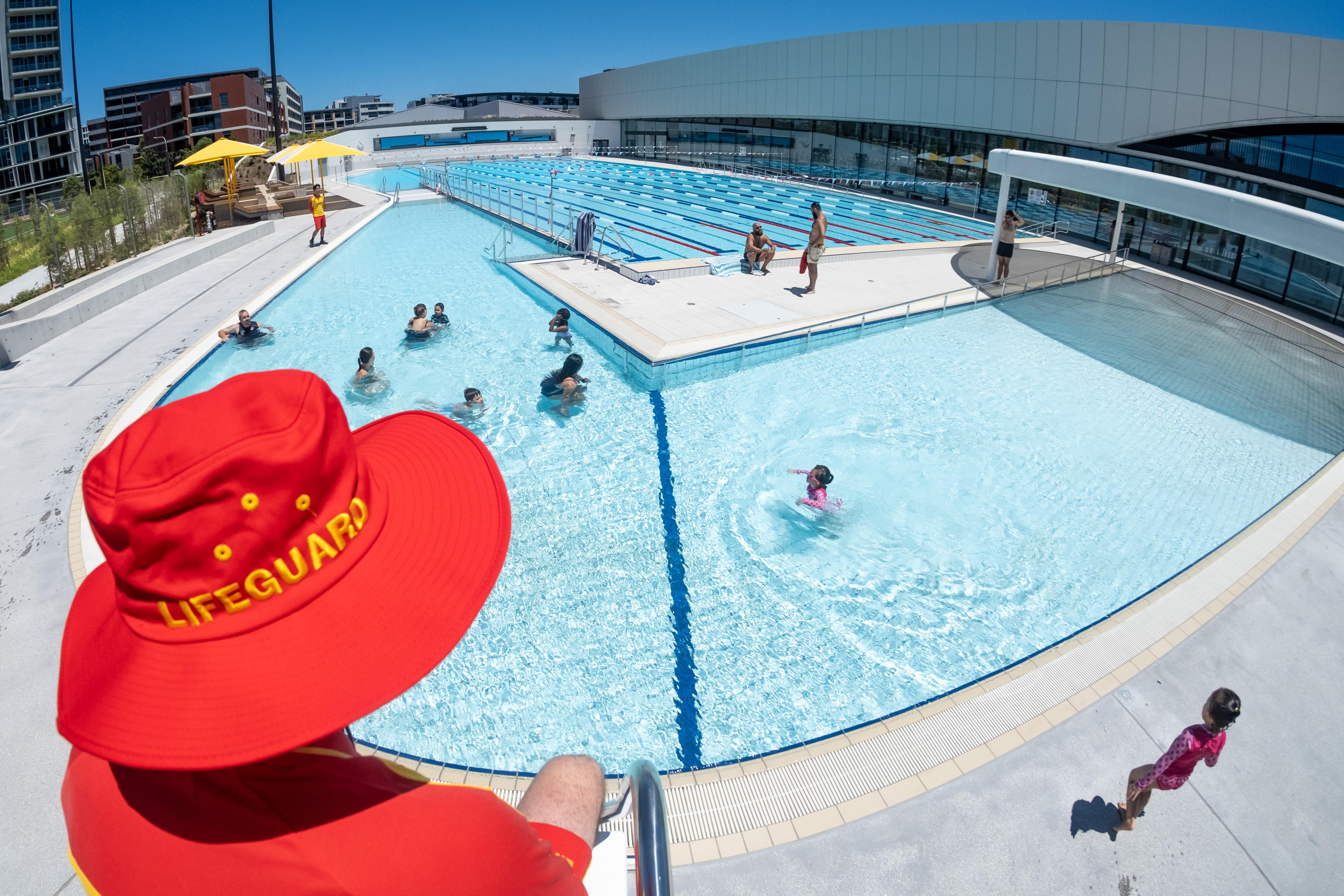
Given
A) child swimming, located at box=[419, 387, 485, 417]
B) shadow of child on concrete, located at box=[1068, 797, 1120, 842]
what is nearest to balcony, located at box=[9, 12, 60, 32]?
child swimming, located at box=[419, 387, 485, 417]

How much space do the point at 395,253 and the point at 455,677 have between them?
44.5 ft

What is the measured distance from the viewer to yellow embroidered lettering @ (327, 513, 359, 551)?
108 centimetres

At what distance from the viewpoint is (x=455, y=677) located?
475 cm

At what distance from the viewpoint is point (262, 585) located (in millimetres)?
1013

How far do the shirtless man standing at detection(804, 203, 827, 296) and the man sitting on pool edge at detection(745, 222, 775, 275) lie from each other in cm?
136

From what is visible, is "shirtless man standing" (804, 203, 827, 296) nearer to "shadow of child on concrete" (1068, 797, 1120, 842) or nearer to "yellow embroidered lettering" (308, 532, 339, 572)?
"shadow of child on concrete" (1068, 797, 1120, 842)

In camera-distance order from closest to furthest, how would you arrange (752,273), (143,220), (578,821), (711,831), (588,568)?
1. (578,821)
2. (711,831)
3. (588,568)
4. (752,273)
5. (143,220)

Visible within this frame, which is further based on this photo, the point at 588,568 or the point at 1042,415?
the point at 1042,415

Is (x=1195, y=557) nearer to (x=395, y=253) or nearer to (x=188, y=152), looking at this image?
(x=395, y=253)

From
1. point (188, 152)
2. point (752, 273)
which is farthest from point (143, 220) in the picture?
point (188, 152)

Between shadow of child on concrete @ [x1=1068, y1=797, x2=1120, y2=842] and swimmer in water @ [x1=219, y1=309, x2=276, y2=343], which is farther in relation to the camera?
swimmer in water @ [x1=219, y1=309, x2=276, y2=343]

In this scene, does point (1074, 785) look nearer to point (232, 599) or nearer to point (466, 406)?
point (232, 599)

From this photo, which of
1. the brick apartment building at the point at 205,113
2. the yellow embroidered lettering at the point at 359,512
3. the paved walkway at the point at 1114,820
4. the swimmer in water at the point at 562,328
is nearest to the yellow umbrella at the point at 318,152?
the swimmer in water at the point at 562,328

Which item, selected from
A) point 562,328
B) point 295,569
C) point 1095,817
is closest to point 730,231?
point 562,328
